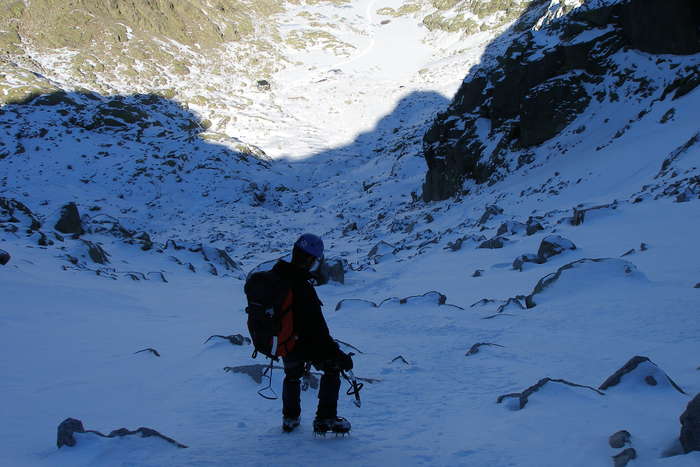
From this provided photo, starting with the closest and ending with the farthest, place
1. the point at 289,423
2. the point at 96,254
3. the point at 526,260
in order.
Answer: the point at 289,423 → the point at 526,260 → the point at 96,254

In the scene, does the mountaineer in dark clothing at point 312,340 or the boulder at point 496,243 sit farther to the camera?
the boulder at point 496,243

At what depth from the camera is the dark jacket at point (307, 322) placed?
10.8 feet

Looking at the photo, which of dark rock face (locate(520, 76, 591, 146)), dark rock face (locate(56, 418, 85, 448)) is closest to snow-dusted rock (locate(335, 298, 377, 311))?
dark rock face (locate(56, 418, 85, 448))

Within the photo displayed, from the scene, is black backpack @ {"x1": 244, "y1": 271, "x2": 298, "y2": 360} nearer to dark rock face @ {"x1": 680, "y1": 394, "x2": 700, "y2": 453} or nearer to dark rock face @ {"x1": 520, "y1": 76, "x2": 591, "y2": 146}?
dark rock face @ {"x1": 680, "y1": 394, "x2": 700, "y2": 453}

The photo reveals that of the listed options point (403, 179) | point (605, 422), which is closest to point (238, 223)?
point (403, 179)

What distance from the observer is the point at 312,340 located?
10.9 ft

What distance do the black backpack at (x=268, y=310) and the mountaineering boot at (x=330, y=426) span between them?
574mm

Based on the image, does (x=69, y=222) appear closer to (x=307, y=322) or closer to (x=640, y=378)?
(x=307, y=322)

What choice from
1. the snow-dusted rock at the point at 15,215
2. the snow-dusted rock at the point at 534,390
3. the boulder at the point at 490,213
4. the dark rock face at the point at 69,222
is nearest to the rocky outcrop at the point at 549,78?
the boulder at the point at 490,213

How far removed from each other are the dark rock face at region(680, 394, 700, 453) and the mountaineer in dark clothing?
6.18ft

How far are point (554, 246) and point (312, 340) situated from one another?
23.5ft

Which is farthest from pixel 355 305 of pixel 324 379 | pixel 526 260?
pixel 324 379

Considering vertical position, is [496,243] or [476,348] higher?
[496,243]

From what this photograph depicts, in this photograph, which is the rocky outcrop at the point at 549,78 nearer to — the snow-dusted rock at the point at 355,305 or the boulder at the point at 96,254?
the snow-dusted rock at the point at 355,305
